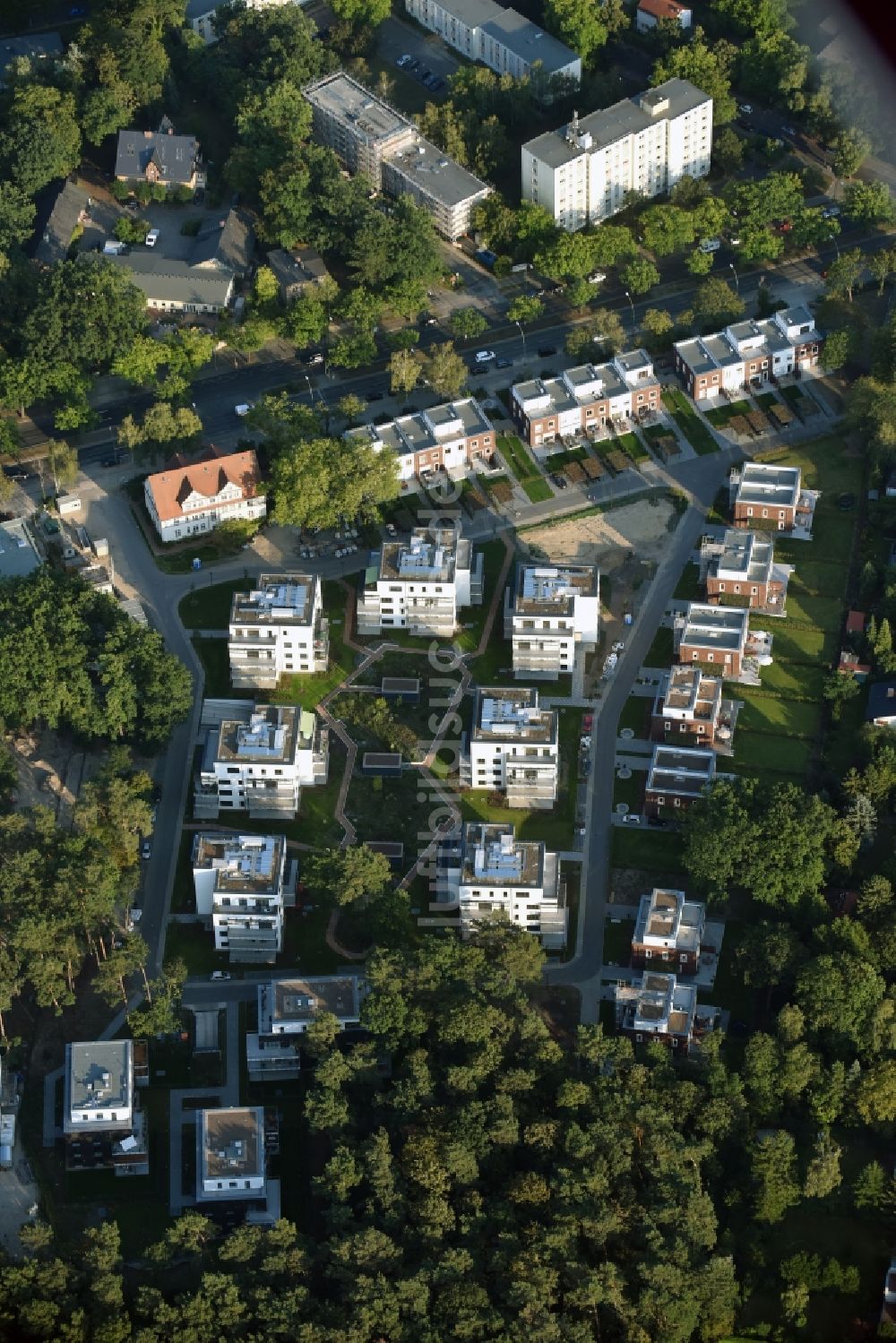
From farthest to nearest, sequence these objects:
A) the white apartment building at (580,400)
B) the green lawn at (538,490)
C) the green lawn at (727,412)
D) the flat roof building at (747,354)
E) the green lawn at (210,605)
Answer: the flat roof building at (747,354), the green lawn at (727,412), the white apartment building at (580,400), the green lawn at (538,490), the green lawn at (210,605)

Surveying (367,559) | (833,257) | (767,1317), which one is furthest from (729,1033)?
(833,257)

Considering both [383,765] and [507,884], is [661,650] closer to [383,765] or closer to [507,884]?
[383,765]

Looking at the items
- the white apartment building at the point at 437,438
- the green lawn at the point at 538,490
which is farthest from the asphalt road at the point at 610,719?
the white apartment building at the point at 437,438

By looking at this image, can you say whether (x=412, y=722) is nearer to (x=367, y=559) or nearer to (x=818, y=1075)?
(x=367, y=559)

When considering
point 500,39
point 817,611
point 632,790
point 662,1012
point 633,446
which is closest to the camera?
point 662,1012

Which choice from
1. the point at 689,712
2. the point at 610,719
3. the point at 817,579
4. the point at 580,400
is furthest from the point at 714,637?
the point at 580,400

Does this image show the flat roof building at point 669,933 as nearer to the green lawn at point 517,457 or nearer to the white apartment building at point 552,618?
the white apartment building at point 552,618
